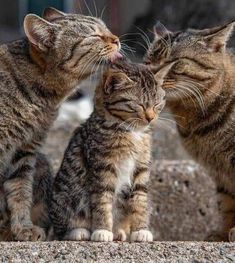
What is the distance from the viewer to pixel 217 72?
596 centimetres

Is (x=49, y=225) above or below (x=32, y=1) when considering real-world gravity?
above

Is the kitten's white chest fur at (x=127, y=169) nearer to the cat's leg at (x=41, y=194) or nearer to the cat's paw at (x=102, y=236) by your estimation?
the cat's paw at (x=102, y=236)

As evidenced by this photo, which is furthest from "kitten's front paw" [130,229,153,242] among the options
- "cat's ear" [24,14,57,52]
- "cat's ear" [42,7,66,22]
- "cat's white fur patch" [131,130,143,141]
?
"cat's ear" [42,7,66,22]

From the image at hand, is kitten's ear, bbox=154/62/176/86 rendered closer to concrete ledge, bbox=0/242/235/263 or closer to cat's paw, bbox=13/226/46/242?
concrete ledge, bbox=0/242/235/263

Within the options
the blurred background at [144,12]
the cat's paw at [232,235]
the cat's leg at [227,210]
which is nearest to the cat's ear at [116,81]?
the cat's paw at [232,235]

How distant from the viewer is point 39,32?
571 cm

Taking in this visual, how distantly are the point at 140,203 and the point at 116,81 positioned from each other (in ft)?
2.21

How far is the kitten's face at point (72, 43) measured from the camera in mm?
5648

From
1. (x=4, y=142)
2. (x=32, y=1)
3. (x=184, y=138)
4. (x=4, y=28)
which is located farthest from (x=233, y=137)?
(x=4, y=28)

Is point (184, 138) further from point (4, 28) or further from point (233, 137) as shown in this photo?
point (4, 28)

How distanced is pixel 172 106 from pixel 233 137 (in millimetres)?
430

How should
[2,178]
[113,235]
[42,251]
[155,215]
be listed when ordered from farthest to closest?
[155,215], [2,178], [113,235], [42,251]

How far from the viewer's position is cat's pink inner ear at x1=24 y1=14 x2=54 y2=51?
5668 millimetres

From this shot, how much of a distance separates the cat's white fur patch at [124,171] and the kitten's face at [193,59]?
2.13ft
